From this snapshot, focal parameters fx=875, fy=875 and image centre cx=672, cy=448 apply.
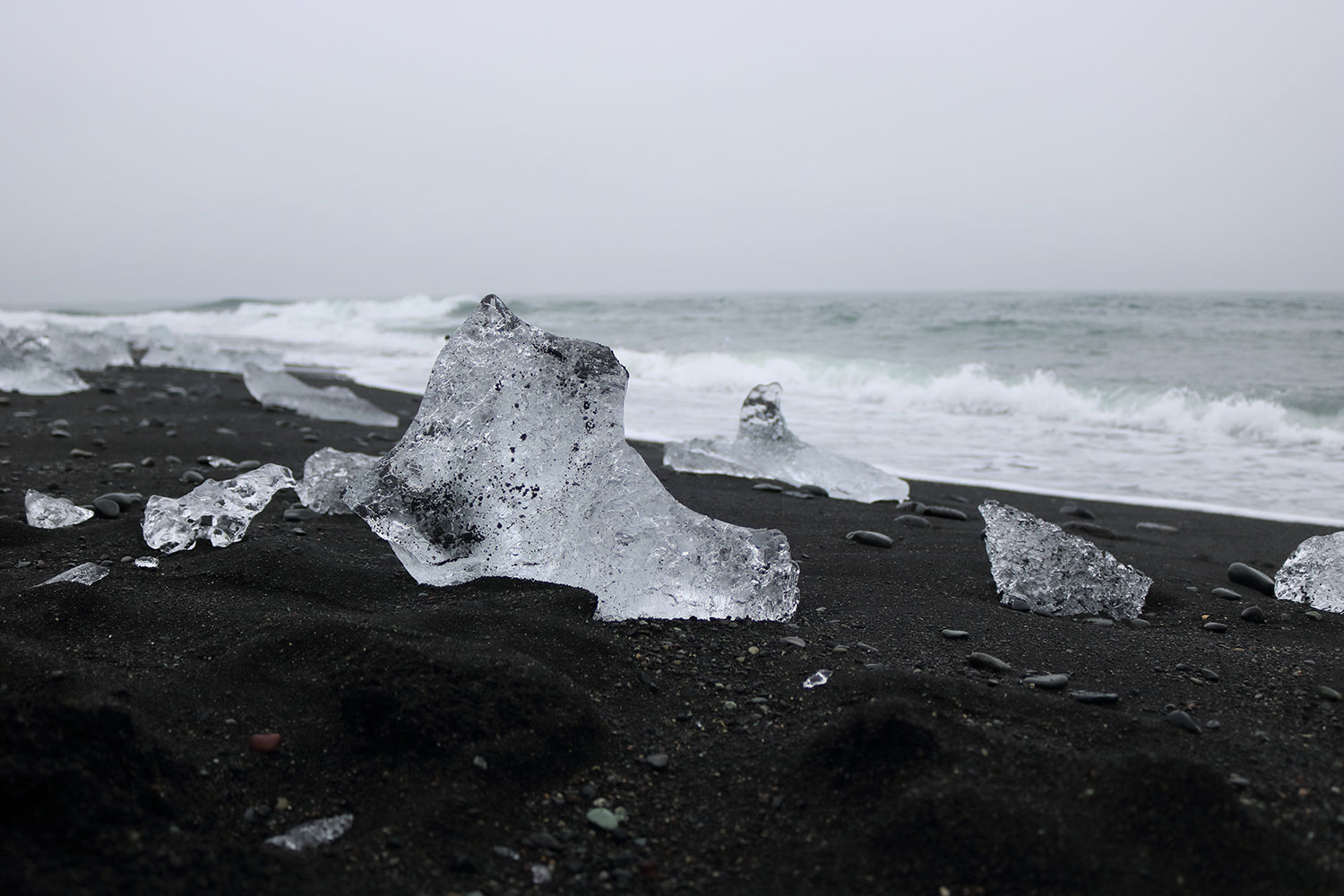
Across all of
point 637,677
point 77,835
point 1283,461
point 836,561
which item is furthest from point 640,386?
point 77,835

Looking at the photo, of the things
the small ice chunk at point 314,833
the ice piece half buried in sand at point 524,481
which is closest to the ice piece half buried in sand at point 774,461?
the ice piece half buried in sand at point 524,481

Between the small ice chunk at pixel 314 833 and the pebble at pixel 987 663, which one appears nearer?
the small ice chunk at pixel 314 833

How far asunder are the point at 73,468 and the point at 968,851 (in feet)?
14.2

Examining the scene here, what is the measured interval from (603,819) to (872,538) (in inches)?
85.7

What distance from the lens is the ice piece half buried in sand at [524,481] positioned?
250 centimetres

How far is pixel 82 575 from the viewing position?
8.03ft

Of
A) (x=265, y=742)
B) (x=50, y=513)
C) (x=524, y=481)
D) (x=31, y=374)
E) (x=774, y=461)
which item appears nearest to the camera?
(x=265, y=742)

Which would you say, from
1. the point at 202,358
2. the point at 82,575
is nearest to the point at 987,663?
the point at 82,575

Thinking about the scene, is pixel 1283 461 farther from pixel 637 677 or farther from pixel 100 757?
pixel 100 757

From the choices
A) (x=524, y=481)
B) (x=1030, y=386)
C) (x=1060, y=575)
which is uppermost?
(x=524, y=481)

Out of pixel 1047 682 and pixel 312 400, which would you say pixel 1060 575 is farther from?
pixel 312 400

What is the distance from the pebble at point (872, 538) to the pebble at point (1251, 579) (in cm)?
122

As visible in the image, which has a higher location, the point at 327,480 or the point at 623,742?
the point at 327,480

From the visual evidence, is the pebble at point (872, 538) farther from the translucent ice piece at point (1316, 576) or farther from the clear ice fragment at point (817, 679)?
the clear ice fragment at point (817, 679)
